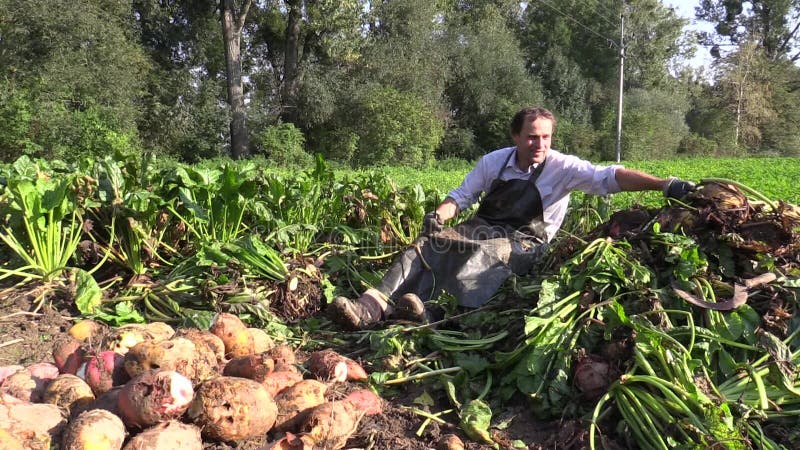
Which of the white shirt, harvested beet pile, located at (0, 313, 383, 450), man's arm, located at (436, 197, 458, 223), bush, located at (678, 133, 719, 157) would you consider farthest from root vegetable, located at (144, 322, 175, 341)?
bush, located at (678, 133, 719, 157)

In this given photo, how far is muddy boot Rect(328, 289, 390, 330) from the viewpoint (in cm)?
335

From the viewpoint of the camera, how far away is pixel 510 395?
2.65m

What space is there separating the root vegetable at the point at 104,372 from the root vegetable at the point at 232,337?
469 mm

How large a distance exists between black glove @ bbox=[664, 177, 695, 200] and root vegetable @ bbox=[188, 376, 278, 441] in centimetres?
262

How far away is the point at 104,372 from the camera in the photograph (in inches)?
89.6

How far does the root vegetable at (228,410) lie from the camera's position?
1970 millimetres

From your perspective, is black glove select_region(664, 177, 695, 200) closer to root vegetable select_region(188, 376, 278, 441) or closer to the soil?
the soil

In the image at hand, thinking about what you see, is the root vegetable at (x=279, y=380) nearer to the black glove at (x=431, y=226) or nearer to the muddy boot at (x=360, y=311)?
the muddy boot at (x=360, y=311)

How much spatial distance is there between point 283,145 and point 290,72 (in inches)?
178

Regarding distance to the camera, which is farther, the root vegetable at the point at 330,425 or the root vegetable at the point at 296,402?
the root vegetable at the point at 296,402

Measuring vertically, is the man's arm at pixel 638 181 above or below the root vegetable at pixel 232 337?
above

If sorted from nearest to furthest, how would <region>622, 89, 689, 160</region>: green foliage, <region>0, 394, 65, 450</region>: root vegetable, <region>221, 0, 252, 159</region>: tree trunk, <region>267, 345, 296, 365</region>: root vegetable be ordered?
<region>0, 394, 65, 450</region>: root vegetable → <region>267, 345, 296, 365</region>: root vegetable → <region>221, 0, 252, 159</region>: tree trunk → <region>622, 89, 689, 160</region>: green foliage

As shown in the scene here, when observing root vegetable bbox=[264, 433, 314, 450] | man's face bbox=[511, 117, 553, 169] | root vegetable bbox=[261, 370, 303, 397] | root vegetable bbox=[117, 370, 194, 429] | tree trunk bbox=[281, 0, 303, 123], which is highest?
tree trunk bbox=[281, 0, 303, 123]

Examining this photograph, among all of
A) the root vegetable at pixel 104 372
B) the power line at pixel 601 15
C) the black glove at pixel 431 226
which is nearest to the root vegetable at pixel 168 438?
the root vegetable at pixel 104 372
